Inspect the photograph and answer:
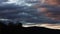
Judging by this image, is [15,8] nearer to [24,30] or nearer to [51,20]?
[24,30]

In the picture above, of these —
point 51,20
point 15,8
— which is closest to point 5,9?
point 15,8

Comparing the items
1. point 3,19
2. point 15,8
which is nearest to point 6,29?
point 3,19

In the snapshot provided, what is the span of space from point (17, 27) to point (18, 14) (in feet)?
0.35

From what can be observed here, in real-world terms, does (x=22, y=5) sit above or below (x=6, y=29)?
above

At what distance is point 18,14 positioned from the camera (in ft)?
2.86

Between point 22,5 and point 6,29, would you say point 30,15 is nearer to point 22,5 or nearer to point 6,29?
point 22,5

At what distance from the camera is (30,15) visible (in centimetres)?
85

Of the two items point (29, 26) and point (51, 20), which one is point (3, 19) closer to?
point (29, 26)

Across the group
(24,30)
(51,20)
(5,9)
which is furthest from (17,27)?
(51,20)

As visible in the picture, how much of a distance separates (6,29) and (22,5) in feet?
0.76

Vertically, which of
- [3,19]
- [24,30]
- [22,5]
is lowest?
[24,30]

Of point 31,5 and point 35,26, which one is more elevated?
point 31,5

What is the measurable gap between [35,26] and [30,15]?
10 cm

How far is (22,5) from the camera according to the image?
86 cm
